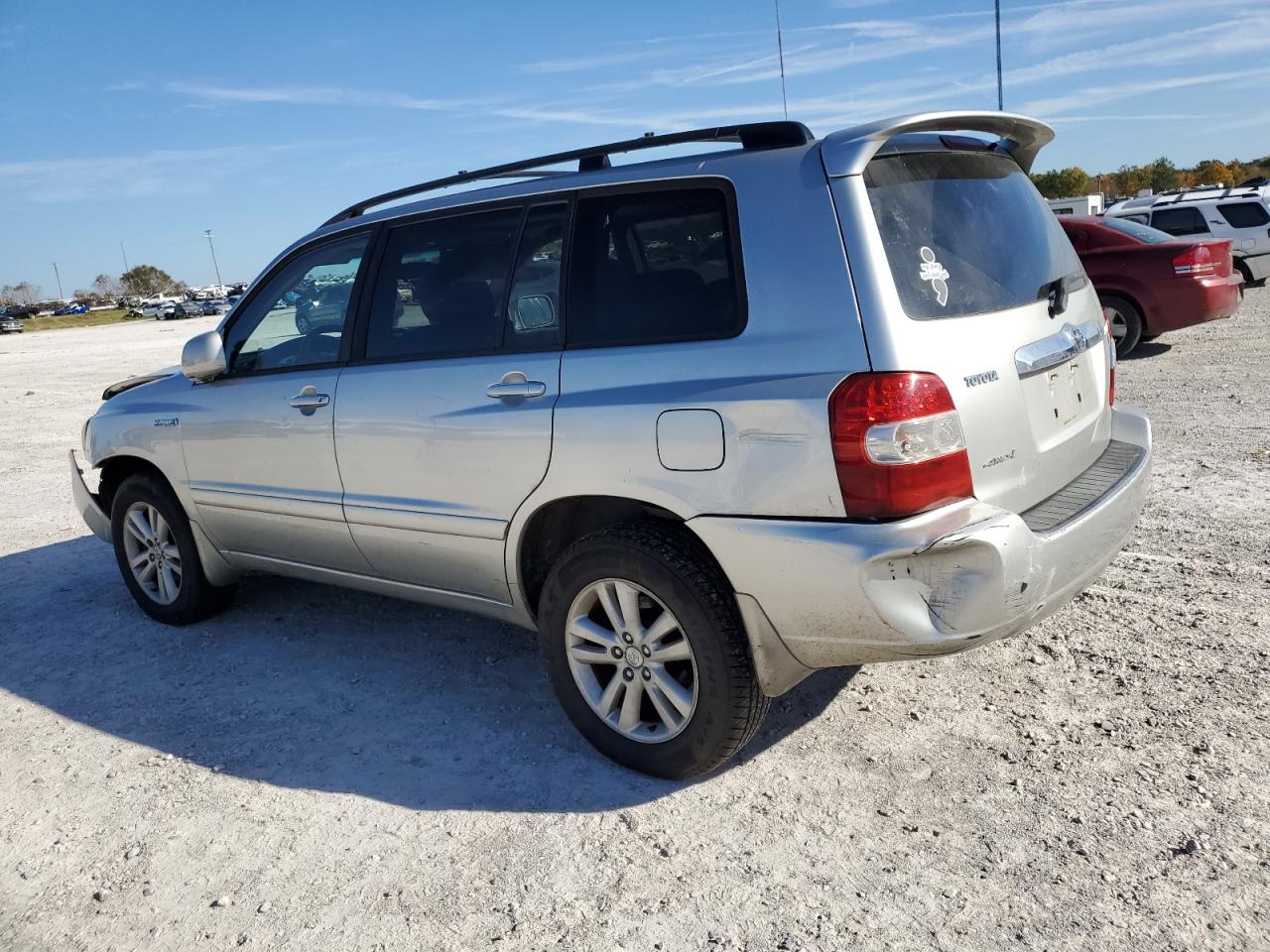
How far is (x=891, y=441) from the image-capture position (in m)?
2.74

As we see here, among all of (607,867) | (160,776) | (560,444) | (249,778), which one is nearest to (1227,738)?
(607,867)

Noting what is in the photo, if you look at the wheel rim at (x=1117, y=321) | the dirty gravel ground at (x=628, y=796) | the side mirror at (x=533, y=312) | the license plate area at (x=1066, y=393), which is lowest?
the dirty gravel ground at (x=628, y=796)

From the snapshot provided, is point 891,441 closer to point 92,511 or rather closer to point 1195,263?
point 92,511

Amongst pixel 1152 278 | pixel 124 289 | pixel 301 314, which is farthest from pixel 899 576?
pixel 124 289

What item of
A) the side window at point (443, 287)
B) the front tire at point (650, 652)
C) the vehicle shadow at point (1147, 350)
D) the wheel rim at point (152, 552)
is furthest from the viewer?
the vehicle shadow at point (1147, 350)

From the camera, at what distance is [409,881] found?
9.61ft

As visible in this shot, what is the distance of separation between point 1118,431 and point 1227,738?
1153 mm

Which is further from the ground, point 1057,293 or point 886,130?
point 886,130

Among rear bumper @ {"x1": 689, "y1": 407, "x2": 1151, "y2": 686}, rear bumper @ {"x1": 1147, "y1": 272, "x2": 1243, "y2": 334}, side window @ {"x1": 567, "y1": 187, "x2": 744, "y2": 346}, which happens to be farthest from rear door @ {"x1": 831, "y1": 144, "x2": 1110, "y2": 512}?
rear bumper @ {"x1": 1147, "y1": 272, "x2": 1243, "y2": 334}

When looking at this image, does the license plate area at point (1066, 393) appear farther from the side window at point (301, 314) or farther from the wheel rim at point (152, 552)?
the wheel rim at point (152, 552)

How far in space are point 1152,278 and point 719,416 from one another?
9539 millimetres

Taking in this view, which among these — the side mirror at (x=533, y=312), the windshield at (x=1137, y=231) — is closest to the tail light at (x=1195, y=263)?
the windshield at (x=1137, y=231)

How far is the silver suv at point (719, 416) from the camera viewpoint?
2.82 metres

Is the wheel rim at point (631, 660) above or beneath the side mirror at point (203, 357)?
beneath
